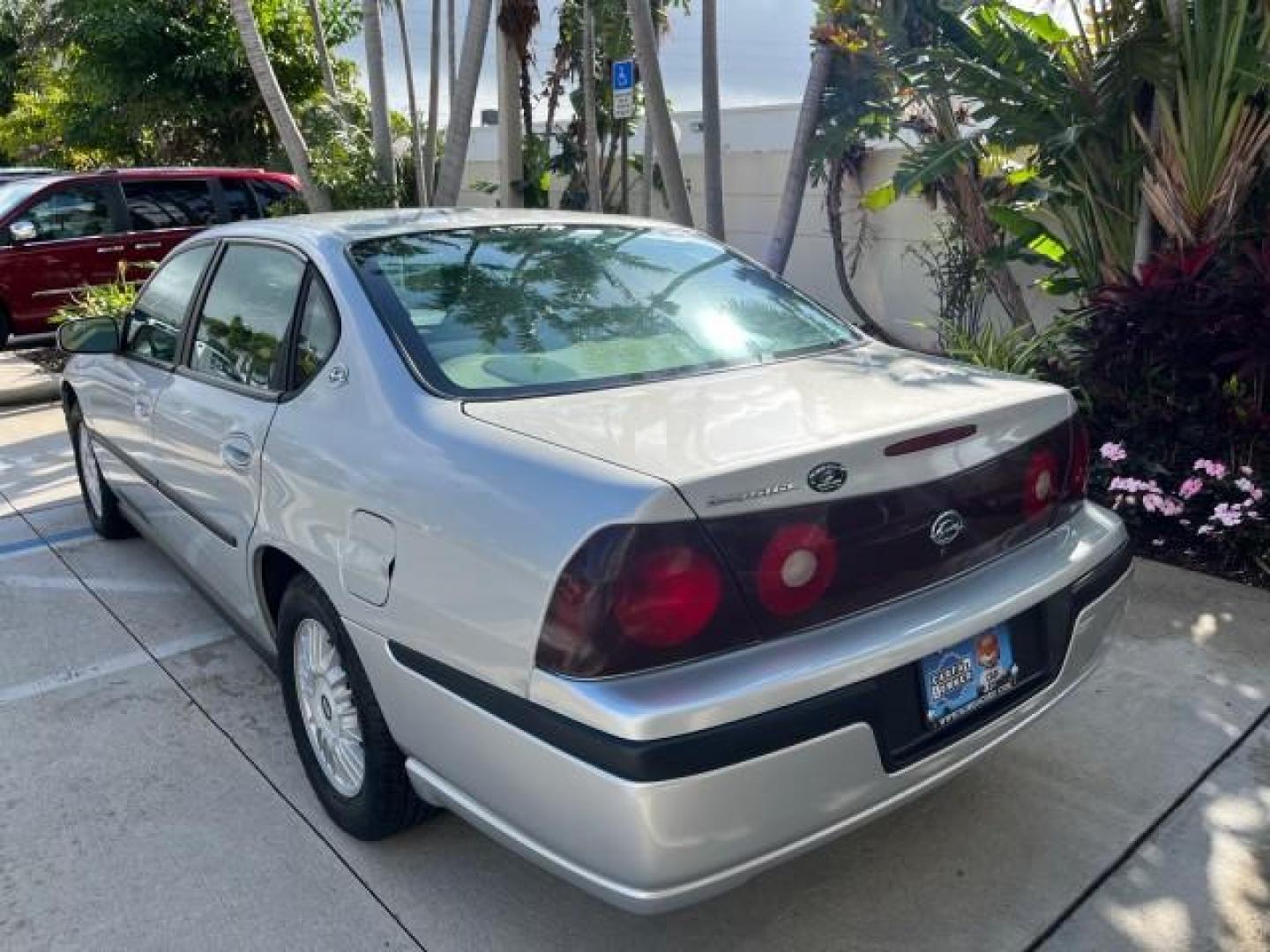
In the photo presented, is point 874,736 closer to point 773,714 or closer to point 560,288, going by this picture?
point 773,714

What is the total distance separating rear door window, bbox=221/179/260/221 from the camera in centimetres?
1111

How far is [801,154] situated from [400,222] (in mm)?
4424

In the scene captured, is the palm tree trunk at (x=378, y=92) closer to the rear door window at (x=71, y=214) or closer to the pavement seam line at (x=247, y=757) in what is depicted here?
the rear door window at (x=71, y=214)

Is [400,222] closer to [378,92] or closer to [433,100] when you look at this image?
[378,92]

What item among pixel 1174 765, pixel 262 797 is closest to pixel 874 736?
pixel 1174 765

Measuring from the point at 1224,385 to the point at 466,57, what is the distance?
5934 millimetres

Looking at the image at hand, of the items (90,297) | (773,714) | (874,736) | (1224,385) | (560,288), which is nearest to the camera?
(773,714)

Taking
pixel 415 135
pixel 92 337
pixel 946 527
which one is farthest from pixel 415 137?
pixel 946 527

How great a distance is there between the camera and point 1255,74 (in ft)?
15.8

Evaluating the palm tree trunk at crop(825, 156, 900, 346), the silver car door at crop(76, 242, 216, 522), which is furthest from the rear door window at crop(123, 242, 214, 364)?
the palm tree trunk at crop(825, 156, 900, 346)

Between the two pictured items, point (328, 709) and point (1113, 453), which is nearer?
point (328, 709)

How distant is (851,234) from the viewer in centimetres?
878

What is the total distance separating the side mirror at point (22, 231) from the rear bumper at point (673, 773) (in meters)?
9.31

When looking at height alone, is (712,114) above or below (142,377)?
above
